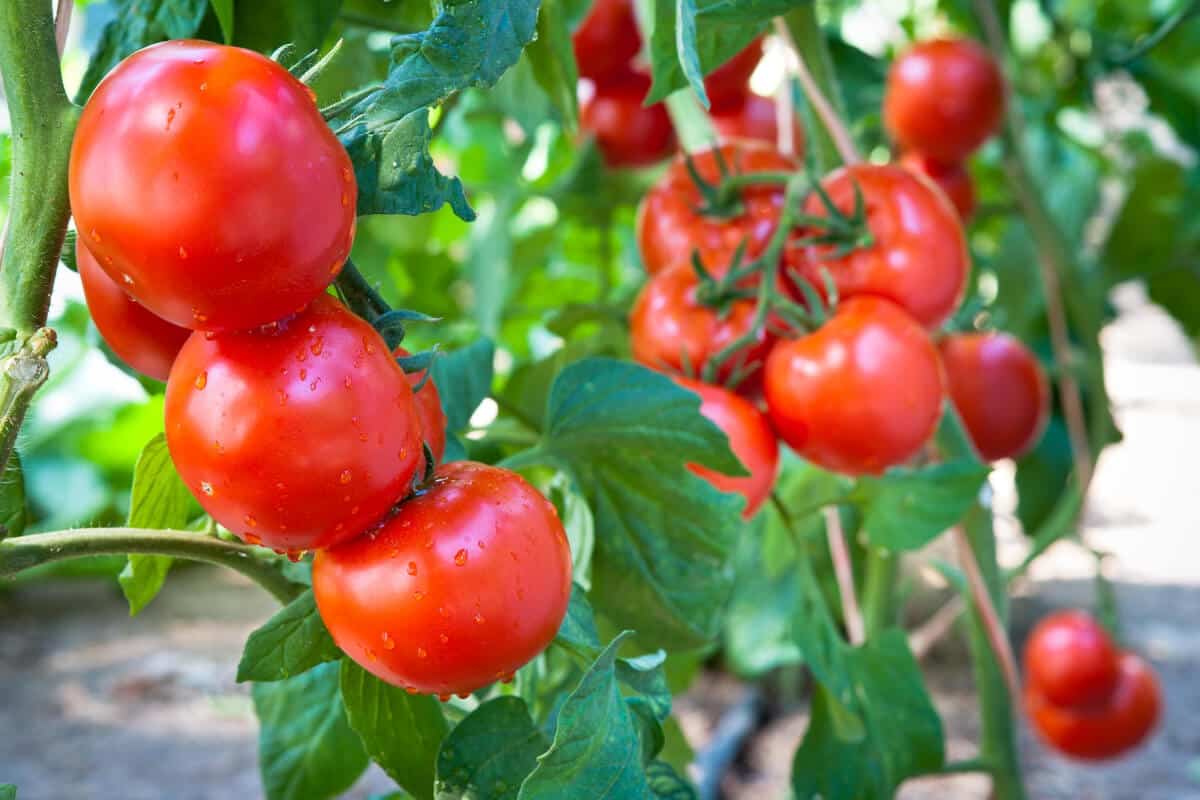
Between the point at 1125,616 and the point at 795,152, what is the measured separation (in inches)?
61.6

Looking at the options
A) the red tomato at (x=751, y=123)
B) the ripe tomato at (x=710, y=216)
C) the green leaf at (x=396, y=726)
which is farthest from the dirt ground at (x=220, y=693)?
the green leaf at (x=396, y=726)

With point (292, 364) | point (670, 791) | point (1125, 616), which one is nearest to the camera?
point (292, 364)

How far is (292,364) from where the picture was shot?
1.03ft

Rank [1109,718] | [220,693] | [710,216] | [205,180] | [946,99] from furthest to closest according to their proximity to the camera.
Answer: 1. [220,693]
2. [1109,718]
3. [946,99]
4. [710,216]
5. [205,180]

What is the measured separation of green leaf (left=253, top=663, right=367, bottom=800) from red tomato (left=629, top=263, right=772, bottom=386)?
0.73 ft

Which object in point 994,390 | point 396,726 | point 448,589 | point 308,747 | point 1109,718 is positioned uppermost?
point 448,589

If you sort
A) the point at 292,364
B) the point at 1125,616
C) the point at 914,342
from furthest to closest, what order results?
the point at 1125,616, the point at 914,342, the point at 292,364

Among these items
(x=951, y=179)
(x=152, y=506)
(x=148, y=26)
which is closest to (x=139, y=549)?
(x=152, y=506)

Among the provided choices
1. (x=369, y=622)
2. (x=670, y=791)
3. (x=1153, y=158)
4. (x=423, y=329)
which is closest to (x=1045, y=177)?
(x=1153, y=158)

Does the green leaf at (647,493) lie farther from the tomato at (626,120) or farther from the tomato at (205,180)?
the tomato at (626,120)

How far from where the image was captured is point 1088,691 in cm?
119

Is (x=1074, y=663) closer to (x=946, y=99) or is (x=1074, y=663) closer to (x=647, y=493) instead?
(x=946, y=99)

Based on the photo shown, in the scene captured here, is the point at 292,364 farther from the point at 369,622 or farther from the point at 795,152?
the point at 795,152

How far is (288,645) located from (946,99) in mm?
789
